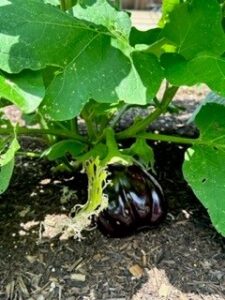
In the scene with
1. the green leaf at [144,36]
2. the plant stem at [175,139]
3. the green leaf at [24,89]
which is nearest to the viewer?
the green leaf at [24,89]

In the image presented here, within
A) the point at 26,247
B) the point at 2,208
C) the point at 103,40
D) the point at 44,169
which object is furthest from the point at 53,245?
the point at 103,40

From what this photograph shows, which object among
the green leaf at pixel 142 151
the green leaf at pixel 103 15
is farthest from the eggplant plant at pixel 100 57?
the green leaf at pixel 142 151

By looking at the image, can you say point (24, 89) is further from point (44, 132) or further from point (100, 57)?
point (44, 132)

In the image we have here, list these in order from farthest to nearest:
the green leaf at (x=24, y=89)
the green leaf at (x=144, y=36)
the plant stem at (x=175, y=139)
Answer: the plant stem at (x=175, y=139), the green leaf at (x=144, y=36), the green leaf at (x=24, y=89)

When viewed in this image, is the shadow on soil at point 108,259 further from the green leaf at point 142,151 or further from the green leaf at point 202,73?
the green leaf at point 202,73

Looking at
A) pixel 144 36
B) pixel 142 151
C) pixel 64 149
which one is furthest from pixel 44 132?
pixel 144 36
